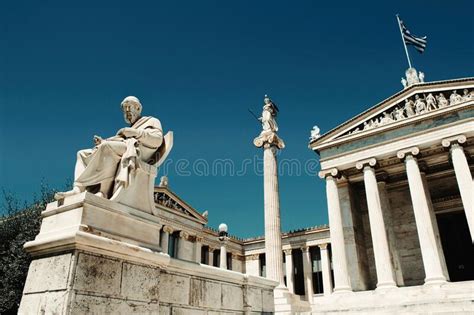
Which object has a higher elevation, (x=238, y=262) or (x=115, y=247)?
(x=238, y=262)

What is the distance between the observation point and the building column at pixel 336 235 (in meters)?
20.4

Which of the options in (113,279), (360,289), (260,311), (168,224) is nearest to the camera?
(113,279)

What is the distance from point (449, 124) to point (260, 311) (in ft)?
59.1

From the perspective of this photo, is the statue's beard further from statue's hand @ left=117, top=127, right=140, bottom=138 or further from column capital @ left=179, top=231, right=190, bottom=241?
column capital @ left=179, top=231, right=190, bottom=241

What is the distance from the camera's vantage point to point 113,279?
159 inches

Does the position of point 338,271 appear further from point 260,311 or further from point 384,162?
point 260,311

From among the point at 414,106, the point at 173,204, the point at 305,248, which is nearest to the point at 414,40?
the point at 414,106

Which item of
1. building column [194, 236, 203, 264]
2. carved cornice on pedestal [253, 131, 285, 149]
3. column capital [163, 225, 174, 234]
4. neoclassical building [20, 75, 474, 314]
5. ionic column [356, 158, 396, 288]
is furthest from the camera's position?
building column [194, 236, 203, 264]

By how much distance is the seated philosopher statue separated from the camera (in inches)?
187

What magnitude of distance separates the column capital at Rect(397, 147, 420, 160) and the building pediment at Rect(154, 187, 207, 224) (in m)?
18.4

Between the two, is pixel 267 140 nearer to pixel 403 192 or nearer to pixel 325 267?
pixel 403 192

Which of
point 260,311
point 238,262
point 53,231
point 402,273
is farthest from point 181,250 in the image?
point 53,231

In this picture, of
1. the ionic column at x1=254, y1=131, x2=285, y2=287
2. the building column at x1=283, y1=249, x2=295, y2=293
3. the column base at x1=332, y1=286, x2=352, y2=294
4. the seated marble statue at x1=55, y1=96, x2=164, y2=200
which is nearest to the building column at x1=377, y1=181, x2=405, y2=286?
the column base at x1=332, y1=286, x2=352, y2=294

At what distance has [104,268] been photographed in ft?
13.1
